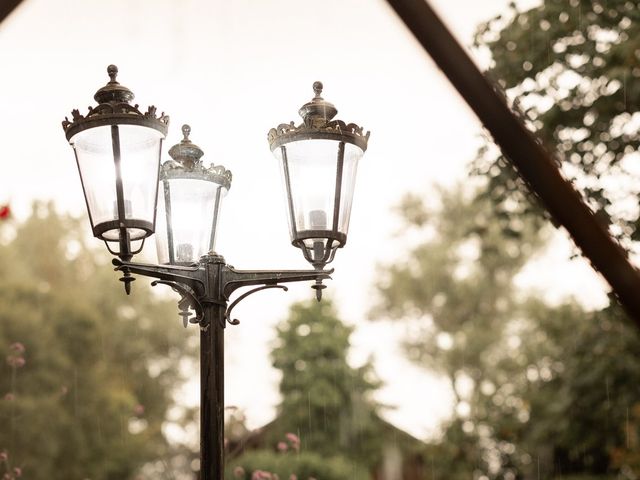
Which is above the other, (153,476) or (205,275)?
(153,476)

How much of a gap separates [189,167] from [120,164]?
0.74m

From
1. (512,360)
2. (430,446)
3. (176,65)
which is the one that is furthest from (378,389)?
(176,65)

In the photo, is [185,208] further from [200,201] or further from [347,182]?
[347,182]

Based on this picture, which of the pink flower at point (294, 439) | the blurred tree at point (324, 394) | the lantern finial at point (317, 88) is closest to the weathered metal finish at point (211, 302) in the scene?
the lantern finial at point (317, 88)

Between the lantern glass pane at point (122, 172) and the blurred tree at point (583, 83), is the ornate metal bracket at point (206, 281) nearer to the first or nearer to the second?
the lantern glass pane at point (122, 172)

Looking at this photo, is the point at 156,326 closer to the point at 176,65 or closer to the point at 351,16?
the point at 176,65

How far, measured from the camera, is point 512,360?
29.6 meters

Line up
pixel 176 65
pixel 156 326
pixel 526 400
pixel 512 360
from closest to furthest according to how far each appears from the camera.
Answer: pixel 526 400, pixel 176 65, pixel 512 360, pixel 156 326

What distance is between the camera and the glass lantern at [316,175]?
454 centimetres

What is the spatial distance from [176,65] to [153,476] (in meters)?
13.2

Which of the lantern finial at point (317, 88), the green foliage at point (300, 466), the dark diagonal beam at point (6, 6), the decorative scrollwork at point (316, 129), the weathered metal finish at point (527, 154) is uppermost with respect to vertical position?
the green foliage at point (300, 466)

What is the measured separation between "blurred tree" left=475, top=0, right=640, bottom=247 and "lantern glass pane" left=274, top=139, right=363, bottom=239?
4099mm

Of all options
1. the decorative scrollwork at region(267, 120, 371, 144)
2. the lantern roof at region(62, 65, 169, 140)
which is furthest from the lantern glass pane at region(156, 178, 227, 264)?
the lantern roof at region(62, 65, 169, 140)

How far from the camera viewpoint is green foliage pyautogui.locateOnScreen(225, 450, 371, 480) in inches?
681
